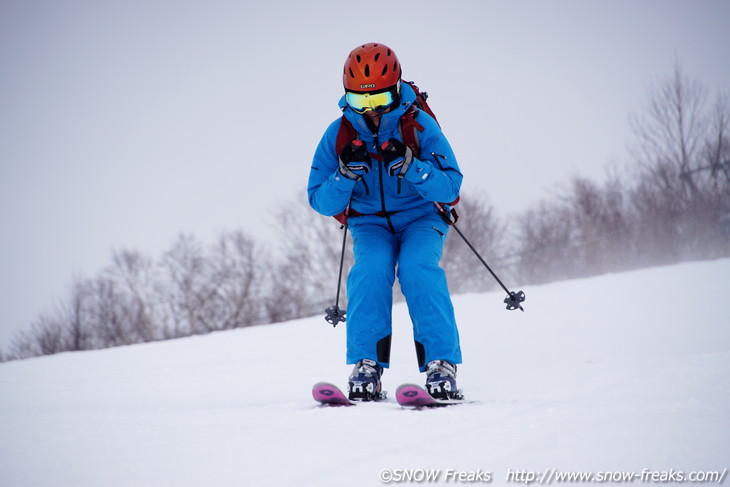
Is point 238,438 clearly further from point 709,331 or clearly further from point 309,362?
point 709,331

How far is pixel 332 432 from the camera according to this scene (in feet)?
5.50

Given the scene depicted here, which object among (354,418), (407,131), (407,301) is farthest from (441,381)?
(407,131)

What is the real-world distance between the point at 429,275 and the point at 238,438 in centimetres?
146

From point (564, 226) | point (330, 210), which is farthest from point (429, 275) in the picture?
point (564, 226)

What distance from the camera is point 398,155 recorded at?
267 centimetres

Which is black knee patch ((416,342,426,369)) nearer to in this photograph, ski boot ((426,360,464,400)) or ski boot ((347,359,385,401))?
ski boot ((426,360,464,400))

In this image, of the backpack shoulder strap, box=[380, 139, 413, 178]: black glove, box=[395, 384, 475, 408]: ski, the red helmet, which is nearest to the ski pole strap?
box=[380, 139, 413, 178]: black glove

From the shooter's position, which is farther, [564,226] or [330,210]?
[564,226]

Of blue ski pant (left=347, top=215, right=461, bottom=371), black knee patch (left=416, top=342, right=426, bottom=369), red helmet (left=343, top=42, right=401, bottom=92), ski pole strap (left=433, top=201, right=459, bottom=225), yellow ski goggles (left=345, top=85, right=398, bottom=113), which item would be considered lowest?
black knee patch (left=416, top=342, right=426, bottom=369)

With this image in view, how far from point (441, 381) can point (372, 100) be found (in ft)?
5.01

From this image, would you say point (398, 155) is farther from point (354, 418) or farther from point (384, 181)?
point (354, 418)

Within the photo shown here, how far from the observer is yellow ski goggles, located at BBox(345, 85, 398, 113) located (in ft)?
9.38

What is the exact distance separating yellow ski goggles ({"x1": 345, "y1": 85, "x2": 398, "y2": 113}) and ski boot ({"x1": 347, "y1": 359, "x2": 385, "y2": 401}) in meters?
1.37

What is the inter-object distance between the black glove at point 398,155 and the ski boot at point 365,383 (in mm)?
1012
